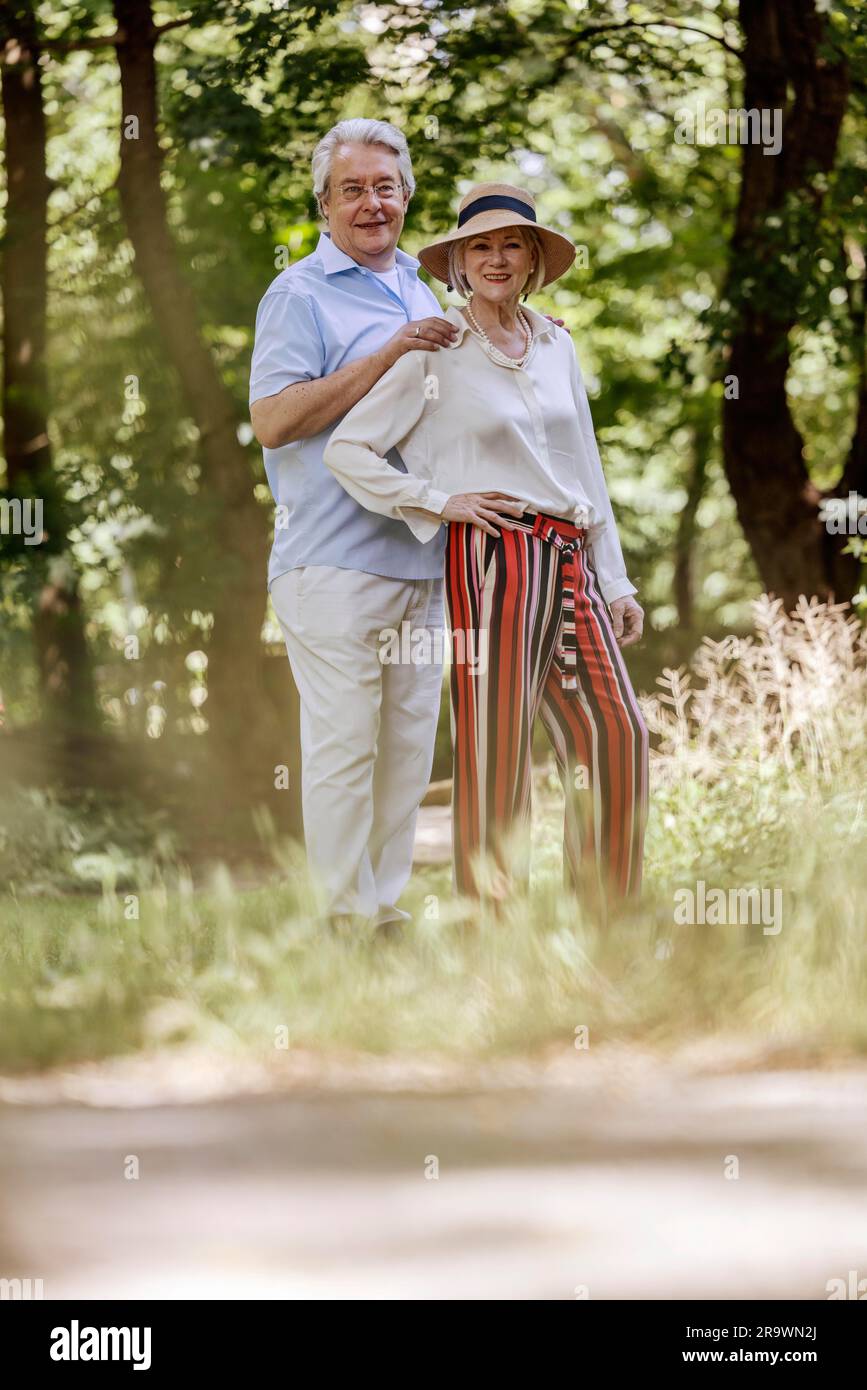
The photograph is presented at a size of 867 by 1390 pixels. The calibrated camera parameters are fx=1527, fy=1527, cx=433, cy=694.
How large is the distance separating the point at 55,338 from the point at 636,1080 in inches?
278

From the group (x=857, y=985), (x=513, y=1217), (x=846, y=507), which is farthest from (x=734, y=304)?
(x=513, y=1217)

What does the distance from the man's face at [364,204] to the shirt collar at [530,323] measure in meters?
0.29

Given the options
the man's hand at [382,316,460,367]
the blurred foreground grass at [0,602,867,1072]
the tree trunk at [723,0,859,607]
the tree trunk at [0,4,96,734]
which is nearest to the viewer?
the blurred foreground grass at [0,602,867,1072]

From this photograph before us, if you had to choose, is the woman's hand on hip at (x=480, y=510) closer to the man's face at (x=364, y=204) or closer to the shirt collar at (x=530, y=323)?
the shirt collar at (x=530, y=323)

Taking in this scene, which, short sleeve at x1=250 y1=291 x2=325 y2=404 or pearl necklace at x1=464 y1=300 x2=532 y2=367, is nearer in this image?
pearl necklace at x1=464 y1=300 x2=532 y2=367

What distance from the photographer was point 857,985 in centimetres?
375

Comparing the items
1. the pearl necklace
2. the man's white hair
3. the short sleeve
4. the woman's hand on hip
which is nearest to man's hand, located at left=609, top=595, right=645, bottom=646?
the woman's hand on hip

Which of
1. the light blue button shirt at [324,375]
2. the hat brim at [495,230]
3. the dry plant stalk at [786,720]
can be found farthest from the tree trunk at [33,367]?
the hat brim at [495,230]

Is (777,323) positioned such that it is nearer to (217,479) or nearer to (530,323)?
(217,479)

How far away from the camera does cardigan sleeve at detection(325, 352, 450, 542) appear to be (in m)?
3.75

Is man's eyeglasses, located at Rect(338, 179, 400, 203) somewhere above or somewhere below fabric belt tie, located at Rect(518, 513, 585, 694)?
above

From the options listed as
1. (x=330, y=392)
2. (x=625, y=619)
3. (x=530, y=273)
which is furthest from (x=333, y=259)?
(x=625, y=619)

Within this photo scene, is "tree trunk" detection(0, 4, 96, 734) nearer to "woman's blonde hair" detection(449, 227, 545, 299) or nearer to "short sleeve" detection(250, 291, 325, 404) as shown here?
"short sleeve" detection(250, 291, 325, 404)

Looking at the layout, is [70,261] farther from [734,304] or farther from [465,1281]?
[465,1281]
